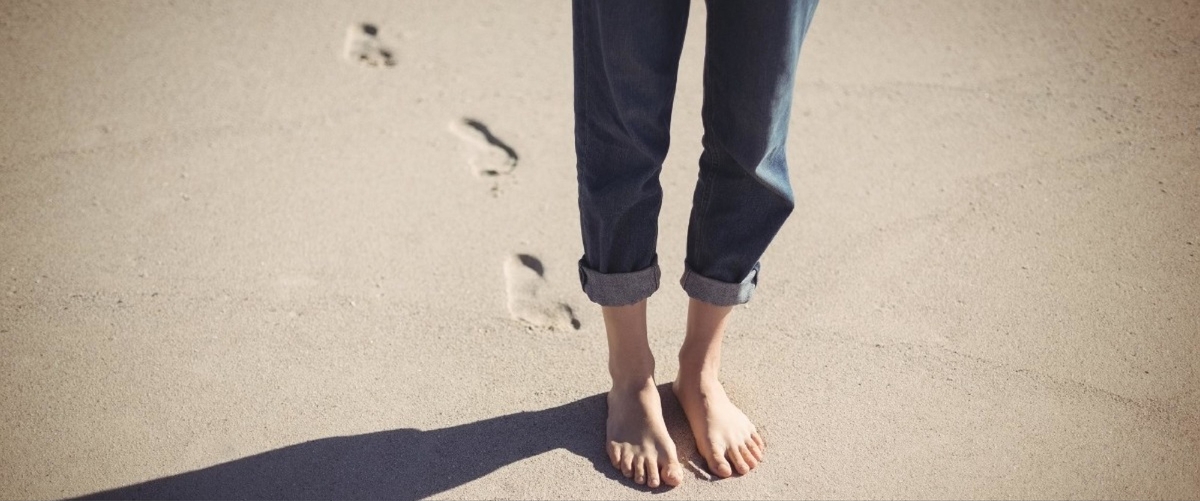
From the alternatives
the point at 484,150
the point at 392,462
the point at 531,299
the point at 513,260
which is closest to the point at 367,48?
the point at 484,150

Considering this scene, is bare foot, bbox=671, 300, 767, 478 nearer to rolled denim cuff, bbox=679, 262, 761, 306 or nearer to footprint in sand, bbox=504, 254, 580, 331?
rolled denim cuff, bbox=679, 262, 761, 306

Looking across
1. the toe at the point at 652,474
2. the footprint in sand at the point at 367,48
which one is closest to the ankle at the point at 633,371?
the toe at the point at 652,474

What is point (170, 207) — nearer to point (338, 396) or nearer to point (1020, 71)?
point (338, 396)

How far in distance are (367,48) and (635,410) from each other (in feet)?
4.35

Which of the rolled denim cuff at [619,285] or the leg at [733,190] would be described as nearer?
the leg at [733,190]

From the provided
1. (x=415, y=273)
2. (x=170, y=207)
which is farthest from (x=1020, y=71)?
(x=170, y=207)

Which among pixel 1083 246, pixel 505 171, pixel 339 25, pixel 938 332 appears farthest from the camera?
pixel 339 25

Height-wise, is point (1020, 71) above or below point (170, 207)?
above

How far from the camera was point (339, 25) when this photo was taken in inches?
89.2

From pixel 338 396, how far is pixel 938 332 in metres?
1.08

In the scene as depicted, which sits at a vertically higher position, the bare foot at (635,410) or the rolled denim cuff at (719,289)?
the rolled denim cuff at (719,289)

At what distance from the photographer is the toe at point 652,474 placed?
4.29ft

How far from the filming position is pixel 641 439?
1338mm

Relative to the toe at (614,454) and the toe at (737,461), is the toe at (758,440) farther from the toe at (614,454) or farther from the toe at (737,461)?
the toe at (614,454)
